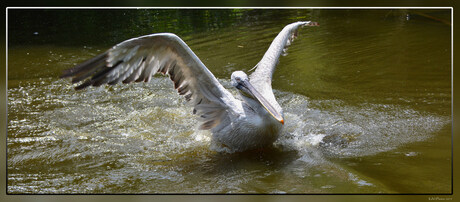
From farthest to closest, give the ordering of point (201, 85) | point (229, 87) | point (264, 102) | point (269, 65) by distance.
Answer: point (229, 87) < point (269, 65) < point (201, 85) < point (264, 102)

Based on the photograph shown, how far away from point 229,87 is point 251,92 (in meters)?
1.78

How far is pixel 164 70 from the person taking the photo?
4.53m

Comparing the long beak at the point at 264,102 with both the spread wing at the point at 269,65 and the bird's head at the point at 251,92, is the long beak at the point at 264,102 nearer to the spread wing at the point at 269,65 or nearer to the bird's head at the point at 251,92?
the bird's head at the point at 251,92

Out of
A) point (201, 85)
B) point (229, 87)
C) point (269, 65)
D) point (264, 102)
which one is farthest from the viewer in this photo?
point (229, 87)

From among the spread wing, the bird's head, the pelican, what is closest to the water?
the pelican

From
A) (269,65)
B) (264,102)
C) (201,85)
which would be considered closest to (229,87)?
(269,65)

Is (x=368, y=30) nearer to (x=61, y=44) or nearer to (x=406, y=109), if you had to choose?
(x=406, y=109)

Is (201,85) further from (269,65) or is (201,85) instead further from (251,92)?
(269,65)

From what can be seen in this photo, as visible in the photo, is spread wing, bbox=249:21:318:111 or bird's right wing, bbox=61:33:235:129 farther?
spread wing, bbox=249:21:318:111

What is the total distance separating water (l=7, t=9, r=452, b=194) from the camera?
13.5 feet

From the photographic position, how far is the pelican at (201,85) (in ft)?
13.9

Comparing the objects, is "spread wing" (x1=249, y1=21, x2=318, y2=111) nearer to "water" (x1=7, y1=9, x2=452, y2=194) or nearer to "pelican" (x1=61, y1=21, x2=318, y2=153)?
"pelican" (x1=61, y1=21, x2=318, y2=153)

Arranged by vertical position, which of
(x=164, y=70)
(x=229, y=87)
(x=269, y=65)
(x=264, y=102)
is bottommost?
(x=229, y=87)

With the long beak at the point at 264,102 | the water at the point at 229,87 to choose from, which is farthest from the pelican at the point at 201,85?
the water at the point at 229,87
